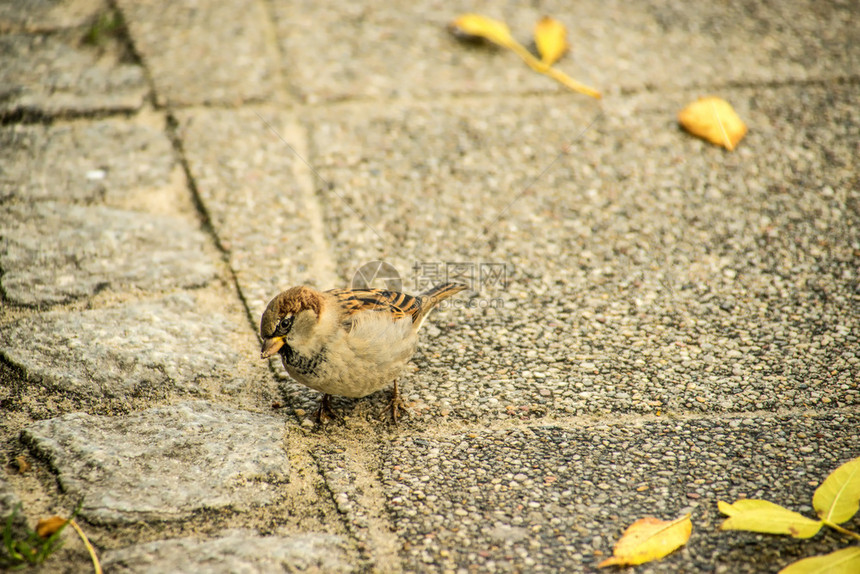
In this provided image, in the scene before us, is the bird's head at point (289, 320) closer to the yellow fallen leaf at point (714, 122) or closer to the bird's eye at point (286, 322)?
the bird's eye at point (286, 322)

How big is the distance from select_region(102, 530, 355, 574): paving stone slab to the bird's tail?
4.00 feet

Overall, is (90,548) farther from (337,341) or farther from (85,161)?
(85,161)

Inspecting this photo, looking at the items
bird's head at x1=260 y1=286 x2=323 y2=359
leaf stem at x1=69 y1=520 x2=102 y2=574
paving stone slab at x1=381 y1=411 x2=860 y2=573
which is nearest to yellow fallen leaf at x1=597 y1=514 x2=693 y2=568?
paving stone slab at x1=381 y1=411 x2=860 y2=573

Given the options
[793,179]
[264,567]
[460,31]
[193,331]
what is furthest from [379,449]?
[460,31]

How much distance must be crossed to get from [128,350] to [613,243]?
88.7 inches

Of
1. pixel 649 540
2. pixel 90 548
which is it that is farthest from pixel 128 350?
pixel 649 540

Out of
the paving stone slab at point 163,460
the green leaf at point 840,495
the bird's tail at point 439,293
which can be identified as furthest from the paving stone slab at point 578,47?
the green leaf at point 840,495

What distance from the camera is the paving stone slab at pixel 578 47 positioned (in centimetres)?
462

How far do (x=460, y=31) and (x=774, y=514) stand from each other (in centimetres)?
378

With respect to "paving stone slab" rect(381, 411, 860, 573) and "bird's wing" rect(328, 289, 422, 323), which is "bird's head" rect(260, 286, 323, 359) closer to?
"bird's wing" rect(328, 289, 422, 323)

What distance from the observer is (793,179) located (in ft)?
13.0

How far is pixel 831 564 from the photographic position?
6.69 ft

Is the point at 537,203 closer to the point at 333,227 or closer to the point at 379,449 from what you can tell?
the point at 333,227

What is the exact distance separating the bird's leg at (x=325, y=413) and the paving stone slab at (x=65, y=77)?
2.37 meters
